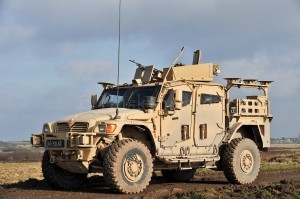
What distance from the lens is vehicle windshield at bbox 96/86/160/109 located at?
12547 millimetres

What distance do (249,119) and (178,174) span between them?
2.66m

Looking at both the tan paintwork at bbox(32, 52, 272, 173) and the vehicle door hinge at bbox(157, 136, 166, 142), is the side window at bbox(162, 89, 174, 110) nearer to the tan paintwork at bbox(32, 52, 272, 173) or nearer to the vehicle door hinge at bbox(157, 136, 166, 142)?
the tan paintwork at bbox(32, 52, 272, 173)

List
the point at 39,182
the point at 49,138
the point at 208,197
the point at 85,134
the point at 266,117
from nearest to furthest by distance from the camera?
the point at 208,197
the point at 85,134
the point at 49,138
the point at 39,182
the point at 266,117

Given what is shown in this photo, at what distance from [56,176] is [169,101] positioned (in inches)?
131

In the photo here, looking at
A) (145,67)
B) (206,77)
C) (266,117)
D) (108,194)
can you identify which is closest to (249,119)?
(266,117)

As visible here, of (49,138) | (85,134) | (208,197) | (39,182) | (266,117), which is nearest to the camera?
(208,197)

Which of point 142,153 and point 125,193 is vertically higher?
point 142,153

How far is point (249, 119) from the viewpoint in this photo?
14.4 m

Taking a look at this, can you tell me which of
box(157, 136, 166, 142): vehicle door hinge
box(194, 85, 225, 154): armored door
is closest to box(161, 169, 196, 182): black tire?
box(194, 85, 225, 154): armored door

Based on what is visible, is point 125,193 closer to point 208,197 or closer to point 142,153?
point 142,153

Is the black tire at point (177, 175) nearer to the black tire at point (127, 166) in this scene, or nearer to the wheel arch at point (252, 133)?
the wheel arch at point (252, 133)

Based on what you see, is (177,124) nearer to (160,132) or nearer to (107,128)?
(160,132)

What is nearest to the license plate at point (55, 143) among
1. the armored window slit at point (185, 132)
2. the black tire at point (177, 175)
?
the armored window slit at point (185, 132)

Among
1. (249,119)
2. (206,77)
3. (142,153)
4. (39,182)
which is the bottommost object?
(39,182)
